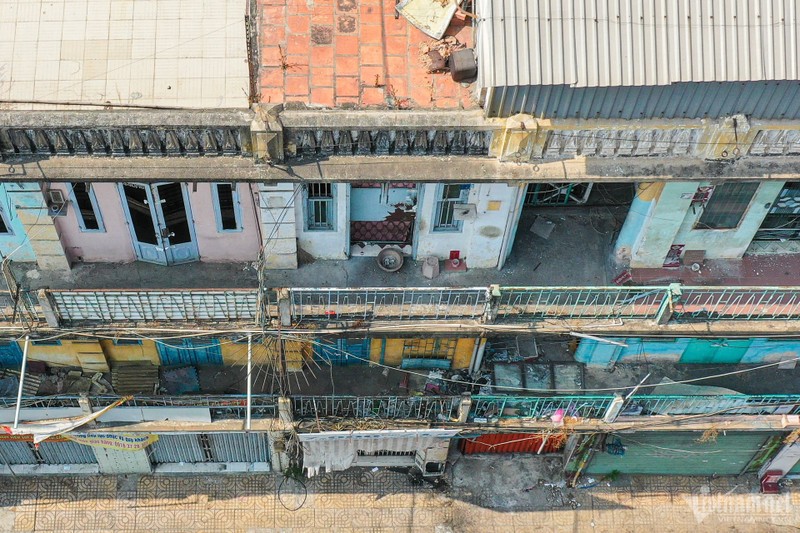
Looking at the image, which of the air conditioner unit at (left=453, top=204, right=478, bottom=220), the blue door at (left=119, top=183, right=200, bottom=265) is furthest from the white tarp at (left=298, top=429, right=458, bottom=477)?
the air conditioner unit at (left=453, top=204, right=478, bottom=220)

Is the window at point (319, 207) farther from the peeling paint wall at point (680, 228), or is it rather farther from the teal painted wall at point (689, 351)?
the teal painted wall at point (689, 351)

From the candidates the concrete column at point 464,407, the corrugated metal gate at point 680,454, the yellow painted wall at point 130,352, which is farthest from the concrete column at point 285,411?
the corrugated metal gate at point 680,454

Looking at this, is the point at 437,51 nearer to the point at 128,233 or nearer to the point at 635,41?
the point at 635,41

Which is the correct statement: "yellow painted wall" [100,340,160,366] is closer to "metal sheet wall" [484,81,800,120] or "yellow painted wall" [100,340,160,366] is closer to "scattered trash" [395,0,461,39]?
"scattered trash" [395,0,461,39]

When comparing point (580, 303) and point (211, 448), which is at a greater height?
point (580, 303)

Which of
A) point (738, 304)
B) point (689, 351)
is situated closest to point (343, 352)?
point (689, 351)

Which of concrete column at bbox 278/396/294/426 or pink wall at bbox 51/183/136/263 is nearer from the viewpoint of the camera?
pink wall at bbox 51/183/136/263

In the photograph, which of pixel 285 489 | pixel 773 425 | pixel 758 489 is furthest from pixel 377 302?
pixel 758 489
